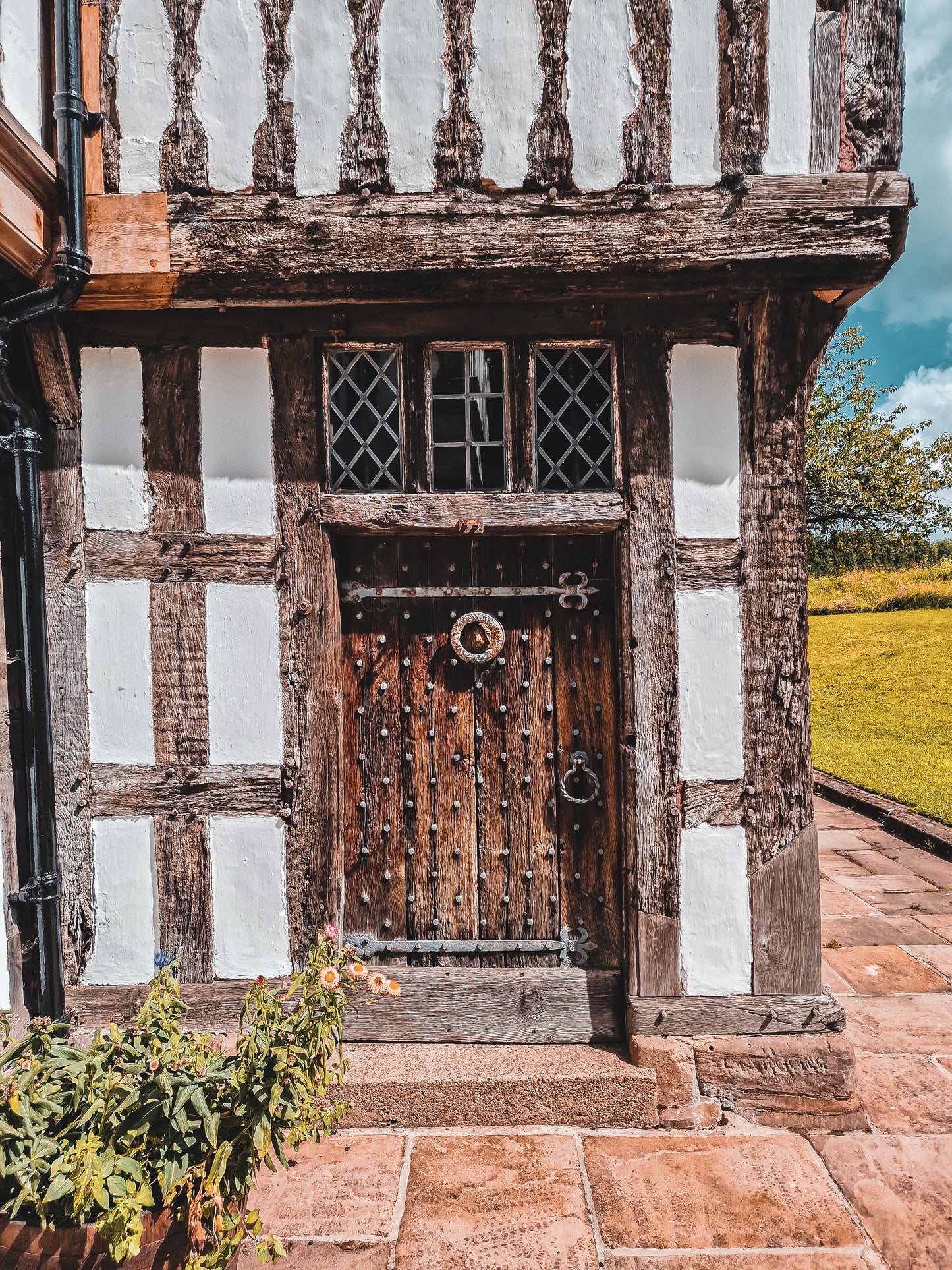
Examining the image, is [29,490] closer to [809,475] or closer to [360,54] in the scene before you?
[360,54]

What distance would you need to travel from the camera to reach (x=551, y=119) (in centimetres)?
257

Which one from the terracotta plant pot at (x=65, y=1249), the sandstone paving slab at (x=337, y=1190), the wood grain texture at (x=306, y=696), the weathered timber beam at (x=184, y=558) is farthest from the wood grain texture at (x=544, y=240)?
the sandstone paving slab at (x=337, y=1190)

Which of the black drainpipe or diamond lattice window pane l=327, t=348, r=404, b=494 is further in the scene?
diamond lattice window pane l=327, t=348, r=404, b=494

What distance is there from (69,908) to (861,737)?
8959 mm

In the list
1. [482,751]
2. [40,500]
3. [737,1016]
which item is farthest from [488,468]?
[737,1016]

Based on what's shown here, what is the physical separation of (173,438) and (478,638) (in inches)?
54.2

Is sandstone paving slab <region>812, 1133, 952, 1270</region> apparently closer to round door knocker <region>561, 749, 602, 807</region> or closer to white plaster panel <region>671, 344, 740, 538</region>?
round door knocker <region>561, 749, 602, 807</region>

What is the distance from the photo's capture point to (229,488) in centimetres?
275

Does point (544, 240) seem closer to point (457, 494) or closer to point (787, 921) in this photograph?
point (457, 494)

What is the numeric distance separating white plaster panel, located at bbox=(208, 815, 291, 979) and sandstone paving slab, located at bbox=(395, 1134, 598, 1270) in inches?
34.3

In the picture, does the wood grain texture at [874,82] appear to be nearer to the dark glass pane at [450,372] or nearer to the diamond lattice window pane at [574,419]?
the diamond lattice window pane at [574,419]

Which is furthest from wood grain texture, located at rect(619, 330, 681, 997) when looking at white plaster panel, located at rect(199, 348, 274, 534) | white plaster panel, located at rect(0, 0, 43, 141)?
white plaster panel, located at rect(0, 0, 43, 141)

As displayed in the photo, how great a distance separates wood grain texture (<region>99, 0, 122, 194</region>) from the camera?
102 inches

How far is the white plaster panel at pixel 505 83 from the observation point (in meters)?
2.55
